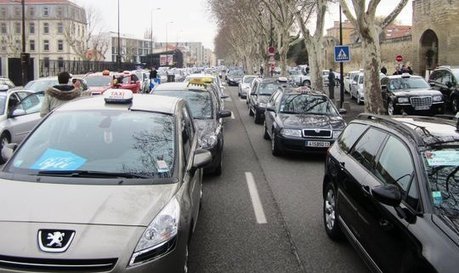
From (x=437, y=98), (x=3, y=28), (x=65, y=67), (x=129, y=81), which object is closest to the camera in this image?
(x=437, y=98)

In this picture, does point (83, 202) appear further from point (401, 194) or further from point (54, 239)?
point (401, 194)

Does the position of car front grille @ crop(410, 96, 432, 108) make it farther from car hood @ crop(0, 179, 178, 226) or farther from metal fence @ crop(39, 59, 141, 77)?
metal fence @ crop(39, 59, 141, 77)

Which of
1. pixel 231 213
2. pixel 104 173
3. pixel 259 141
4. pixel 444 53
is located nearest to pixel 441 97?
pixel 259 141

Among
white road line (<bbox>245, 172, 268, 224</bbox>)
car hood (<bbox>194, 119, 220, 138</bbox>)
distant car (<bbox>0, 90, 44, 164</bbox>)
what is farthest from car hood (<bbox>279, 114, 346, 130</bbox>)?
distant car (<bbox>0, 90, 44, 164</bbox>)

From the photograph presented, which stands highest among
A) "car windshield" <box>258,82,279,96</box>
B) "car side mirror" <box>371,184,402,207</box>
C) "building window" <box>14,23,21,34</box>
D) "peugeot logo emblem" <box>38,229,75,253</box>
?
"building window" <box>14,23,21,34</box>

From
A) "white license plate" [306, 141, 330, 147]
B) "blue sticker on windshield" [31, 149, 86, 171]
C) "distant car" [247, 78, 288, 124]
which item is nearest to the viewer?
"blue sticker on windshield" [31, 149, 86, 171]

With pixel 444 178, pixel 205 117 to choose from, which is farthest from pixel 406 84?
pixel 444 178

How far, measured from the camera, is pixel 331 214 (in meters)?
6.02

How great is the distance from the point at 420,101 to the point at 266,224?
583 inches

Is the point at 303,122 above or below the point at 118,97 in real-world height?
below

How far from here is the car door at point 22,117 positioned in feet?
37.1

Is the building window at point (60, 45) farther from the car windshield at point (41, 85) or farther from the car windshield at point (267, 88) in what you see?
the car windshield at point (267, 88)

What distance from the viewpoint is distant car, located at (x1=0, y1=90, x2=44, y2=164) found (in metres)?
11.2

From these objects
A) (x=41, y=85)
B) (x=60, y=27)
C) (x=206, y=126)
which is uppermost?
(x=60, y=27)
